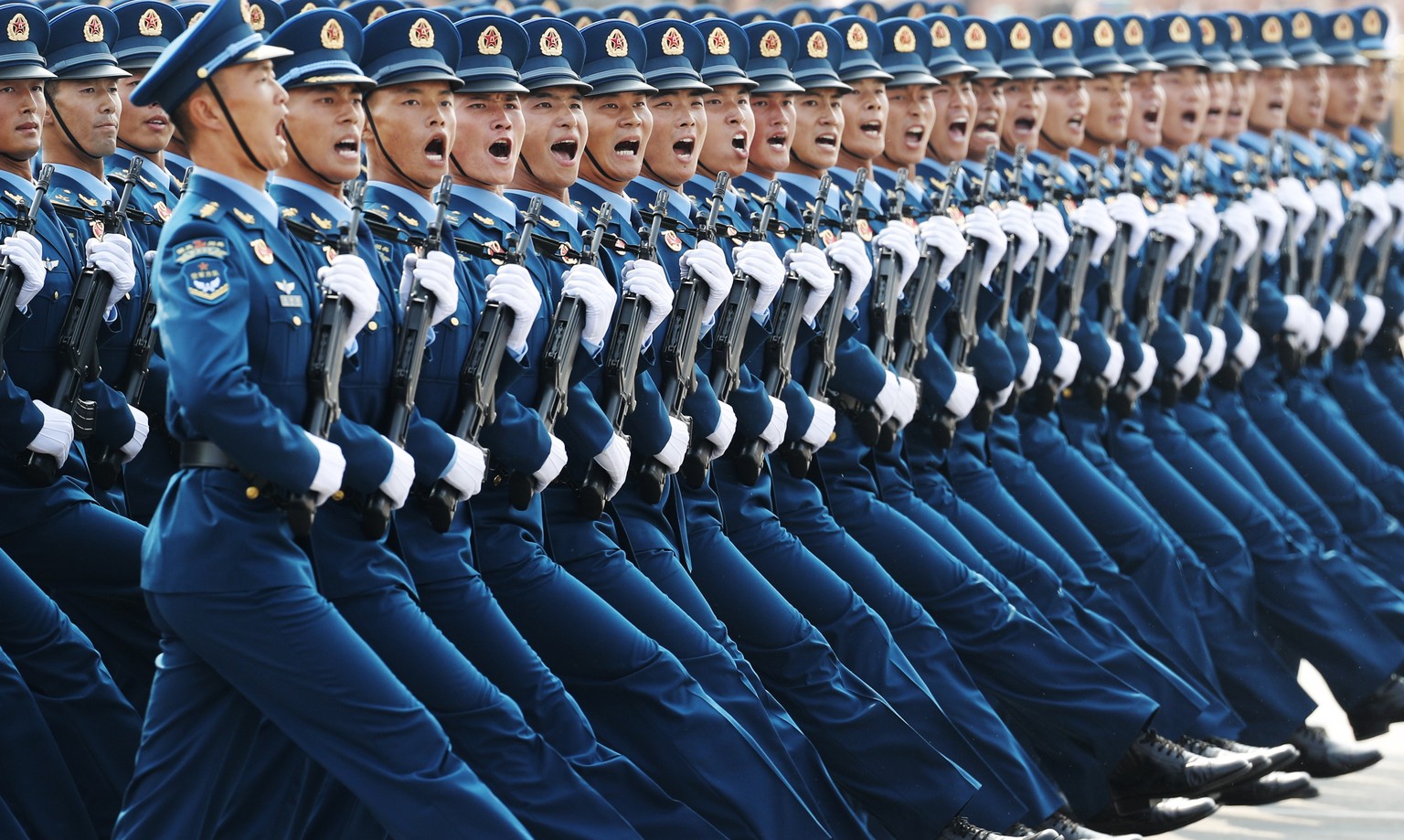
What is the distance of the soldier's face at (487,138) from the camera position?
6180 mm

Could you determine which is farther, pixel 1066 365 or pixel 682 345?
pixel 1066 365

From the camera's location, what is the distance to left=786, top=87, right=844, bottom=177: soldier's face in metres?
7.84

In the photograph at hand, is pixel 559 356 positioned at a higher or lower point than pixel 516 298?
lower

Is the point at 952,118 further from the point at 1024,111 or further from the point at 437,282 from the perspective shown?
the point at 437,282

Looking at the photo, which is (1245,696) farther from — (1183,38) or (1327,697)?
(1183,38)

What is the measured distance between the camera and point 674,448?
634 cm

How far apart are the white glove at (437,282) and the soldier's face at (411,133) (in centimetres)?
51

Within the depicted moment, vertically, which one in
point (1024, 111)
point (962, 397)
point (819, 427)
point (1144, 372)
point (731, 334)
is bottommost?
point (1144, 372)

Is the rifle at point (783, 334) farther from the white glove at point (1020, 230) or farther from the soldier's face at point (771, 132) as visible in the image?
the white glove at point (1020, 230)

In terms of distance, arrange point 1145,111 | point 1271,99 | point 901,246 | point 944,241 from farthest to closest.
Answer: point 1271,99 → point 1145,111 → point 944,241 → point 901,246

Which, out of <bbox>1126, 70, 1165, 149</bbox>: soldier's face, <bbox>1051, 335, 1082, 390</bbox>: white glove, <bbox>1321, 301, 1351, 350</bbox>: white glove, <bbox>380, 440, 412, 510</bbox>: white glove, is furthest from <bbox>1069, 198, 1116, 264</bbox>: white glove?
<bbox>380, 440, 412, 510</bbox>: white glove

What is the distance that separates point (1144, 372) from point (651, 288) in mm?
2892

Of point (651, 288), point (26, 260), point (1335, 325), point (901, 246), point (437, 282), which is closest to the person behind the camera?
point (437, 282)

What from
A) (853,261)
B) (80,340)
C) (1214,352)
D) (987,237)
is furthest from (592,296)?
(1214,352)
